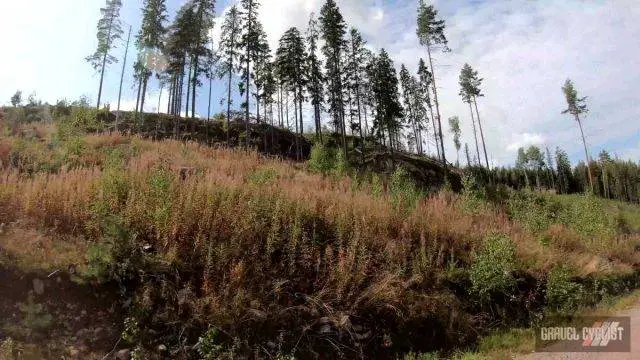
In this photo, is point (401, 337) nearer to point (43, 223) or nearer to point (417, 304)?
point (417, 304)

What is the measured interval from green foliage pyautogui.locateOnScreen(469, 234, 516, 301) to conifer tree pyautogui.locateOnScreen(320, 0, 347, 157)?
123 feet

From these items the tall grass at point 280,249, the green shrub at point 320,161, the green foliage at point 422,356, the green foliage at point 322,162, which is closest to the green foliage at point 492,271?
the tall grass at point 280,249

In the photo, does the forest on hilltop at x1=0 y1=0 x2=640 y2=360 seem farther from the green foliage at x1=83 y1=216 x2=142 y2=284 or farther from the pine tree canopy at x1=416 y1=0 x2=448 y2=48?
the pine tree canopy at x1=416 y1=0 x2=448 y2=48

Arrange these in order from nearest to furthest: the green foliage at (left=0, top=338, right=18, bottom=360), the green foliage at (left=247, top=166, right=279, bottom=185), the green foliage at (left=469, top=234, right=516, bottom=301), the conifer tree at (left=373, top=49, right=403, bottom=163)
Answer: the green foliage at (left=0, top=338, right=18, bottom=360) < the green foliage at (left=469, top=234, right=516, bottom=301) < the green foliage at (left=247, top=166, right=279, bottom=185) < the conifer tree at (left=373, top=49, right=403, bottom=163)

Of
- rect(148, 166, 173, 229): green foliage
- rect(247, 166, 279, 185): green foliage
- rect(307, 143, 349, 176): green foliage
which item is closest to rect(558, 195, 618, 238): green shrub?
rect(307, 143, 349, 176): green foliage

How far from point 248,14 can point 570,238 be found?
33.0 metres

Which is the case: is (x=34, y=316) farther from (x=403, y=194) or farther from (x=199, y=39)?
(x=199, y=39)

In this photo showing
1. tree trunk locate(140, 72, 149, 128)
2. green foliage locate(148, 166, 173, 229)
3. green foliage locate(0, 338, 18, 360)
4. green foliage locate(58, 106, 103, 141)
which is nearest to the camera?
green foliage locate(0, 338, 18, 360)

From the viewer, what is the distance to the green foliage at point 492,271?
25.1 feet

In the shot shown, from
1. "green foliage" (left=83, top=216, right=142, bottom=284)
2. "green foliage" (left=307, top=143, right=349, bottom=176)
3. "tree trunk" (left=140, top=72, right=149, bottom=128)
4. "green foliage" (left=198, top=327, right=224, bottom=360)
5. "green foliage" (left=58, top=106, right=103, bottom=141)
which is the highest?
"tree trunk" (left=140, top=72, right=149, bottom=128)

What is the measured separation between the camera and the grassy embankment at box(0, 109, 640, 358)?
17.8ft

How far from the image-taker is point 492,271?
25.3 feet

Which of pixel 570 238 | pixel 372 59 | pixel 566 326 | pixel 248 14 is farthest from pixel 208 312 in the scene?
pixel 372 59

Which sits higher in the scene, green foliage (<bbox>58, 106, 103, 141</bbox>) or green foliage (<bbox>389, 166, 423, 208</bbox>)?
green foliage (<bbox>58, 106, 103, 141</bbox>)
